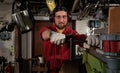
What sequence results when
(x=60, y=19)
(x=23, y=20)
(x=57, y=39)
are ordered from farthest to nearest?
1. (x=23, y=20)
2. (x=60, y=19)
3. (x=57, y=39)

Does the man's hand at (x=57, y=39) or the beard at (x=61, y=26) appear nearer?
the man's hand at (x=57, y=39)

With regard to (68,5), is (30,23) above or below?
below

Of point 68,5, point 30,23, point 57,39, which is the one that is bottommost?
point 57,39

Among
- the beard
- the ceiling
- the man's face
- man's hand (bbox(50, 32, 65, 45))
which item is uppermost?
the ceiling

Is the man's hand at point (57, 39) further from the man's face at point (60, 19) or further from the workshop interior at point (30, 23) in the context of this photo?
the workshop interior at point (30, 23)

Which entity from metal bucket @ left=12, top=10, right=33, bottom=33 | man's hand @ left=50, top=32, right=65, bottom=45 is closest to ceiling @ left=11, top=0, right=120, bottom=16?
metal bucket @ left=12, top=10, right=33, bottom=33

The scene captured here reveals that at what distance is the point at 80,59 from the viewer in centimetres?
167

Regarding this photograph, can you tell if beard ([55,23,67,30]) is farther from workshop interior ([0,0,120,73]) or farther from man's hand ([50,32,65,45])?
man's hand ([50,32,65,45])

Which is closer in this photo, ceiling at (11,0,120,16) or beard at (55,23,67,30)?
beard at (55,23,67,30)

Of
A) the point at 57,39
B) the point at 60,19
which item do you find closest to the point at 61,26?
the point at 60,19

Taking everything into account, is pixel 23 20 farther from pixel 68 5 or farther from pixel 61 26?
pixel 68 5

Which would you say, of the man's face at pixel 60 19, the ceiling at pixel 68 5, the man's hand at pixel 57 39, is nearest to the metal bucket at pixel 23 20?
the ceiling at pixel 68 5

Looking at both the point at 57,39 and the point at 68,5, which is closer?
the point at 57,39

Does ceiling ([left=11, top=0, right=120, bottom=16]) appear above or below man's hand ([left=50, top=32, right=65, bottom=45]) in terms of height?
above
